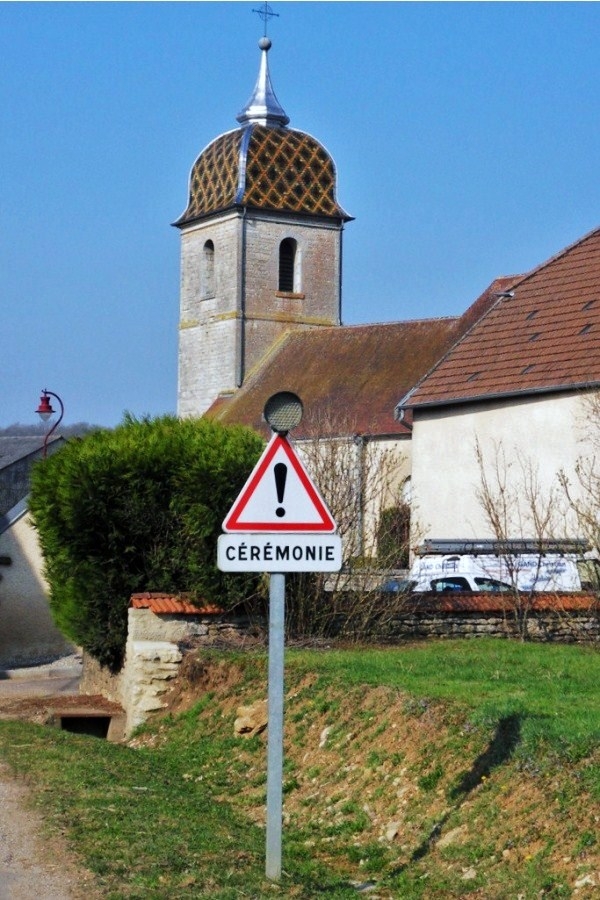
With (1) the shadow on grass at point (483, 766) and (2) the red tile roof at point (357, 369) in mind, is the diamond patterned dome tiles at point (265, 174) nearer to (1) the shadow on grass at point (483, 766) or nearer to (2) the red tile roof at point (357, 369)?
(2) the red tile roof at point (357, 369)

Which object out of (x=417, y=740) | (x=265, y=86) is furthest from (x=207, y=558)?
(x=265, y=86)

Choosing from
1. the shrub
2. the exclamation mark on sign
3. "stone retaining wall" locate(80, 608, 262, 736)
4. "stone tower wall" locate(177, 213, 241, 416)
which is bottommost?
"stone retaining wall" locate(80, 608, 262, 736)

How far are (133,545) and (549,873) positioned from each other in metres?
10.5

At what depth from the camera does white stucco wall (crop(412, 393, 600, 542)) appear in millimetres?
29656

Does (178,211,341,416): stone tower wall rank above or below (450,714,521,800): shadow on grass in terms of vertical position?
above

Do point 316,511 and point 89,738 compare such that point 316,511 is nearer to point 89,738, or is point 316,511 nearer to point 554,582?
point 89,738

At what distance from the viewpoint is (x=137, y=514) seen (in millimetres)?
18156

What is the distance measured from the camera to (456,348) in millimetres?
33906

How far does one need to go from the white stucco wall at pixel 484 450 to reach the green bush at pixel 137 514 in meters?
11.2

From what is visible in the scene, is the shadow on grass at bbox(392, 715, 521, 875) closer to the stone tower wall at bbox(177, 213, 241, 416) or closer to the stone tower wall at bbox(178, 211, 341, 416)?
the stone tower wall at bbox(178, 211, 341, 416)

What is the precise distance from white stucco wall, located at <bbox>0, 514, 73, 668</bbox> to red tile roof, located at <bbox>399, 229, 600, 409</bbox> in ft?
29.8

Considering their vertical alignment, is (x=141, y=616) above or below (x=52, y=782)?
above

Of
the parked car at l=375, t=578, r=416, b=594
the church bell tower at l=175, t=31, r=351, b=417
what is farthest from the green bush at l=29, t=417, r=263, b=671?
the church bell tower at l=175, t=31, r=351, b=417

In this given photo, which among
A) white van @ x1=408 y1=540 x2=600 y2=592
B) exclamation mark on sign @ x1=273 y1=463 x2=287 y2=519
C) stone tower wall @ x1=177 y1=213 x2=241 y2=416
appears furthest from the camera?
stone tower wall @ x1=177 y1=213 x2=241 y2=416
